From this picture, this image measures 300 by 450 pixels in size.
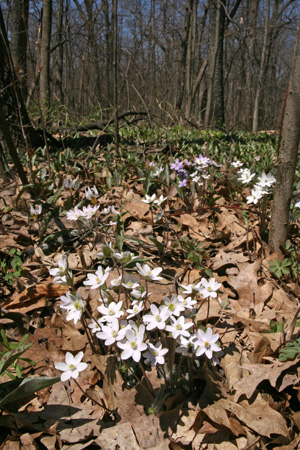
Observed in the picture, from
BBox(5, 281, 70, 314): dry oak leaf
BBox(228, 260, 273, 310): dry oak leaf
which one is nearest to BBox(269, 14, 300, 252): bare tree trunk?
BBox(228, 260, 273, 310): dry oak leaf

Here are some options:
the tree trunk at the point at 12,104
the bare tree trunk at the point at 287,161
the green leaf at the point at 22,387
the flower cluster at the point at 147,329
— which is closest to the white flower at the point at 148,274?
the flower cluster at the point at 147,329

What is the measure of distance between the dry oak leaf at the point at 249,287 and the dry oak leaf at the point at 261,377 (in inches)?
18.2

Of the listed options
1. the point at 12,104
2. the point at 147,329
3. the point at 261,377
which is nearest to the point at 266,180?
the point at 261,377

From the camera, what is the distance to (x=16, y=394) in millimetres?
1132

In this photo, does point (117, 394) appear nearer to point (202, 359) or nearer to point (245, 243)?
point (202, 359)

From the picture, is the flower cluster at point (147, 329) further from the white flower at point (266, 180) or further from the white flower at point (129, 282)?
the white flower at point (266, 180)

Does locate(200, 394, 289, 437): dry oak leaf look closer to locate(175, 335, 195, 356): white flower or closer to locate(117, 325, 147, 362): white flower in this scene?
→ locate(175, 335, 195, 356): white flower

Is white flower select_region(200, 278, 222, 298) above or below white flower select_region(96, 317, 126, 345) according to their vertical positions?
above

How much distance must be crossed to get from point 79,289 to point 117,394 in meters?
0.70

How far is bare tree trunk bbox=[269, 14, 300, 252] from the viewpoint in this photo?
178 centimetres

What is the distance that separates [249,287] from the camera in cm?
184

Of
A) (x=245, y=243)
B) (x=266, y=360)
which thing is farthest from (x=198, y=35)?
(x=266, y=360)

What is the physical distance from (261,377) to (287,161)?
1.22 meters

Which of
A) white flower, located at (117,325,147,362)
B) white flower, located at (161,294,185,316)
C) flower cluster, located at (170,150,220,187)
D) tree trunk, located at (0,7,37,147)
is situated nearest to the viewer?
white flower, located at (117,325,147,362)
